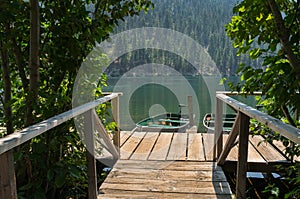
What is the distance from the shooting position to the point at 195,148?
4.13 metres

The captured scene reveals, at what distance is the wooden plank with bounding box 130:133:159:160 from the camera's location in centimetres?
379

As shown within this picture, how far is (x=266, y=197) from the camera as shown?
367 centimetres

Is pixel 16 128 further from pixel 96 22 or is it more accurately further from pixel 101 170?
pixel 101 170

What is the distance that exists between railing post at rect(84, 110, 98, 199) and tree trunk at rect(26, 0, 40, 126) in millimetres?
494

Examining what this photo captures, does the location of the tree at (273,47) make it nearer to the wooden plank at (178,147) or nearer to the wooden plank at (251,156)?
the wooden plank at (251,156)

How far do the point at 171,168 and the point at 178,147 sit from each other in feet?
3.01

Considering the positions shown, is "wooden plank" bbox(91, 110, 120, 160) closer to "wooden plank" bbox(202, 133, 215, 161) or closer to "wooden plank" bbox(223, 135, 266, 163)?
"wooden plank" bbox(202, 133, 215, 161)

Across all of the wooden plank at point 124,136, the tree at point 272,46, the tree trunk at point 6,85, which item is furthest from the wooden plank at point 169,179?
the tree at point 272,46

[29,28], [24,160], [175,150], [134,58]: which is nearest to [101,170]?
[175,150]

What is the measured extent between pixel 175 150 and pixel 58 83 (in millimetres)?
2319

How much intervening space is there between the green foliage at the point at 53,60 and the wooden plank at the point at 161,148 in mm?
1591

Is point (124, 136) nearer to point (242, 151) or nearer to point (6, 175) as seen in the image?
point (242, 151)

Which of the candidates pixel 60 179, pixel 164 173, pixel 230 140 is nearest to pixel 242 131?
pixel 230 140

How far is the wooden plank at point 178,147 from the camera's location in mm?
3764
